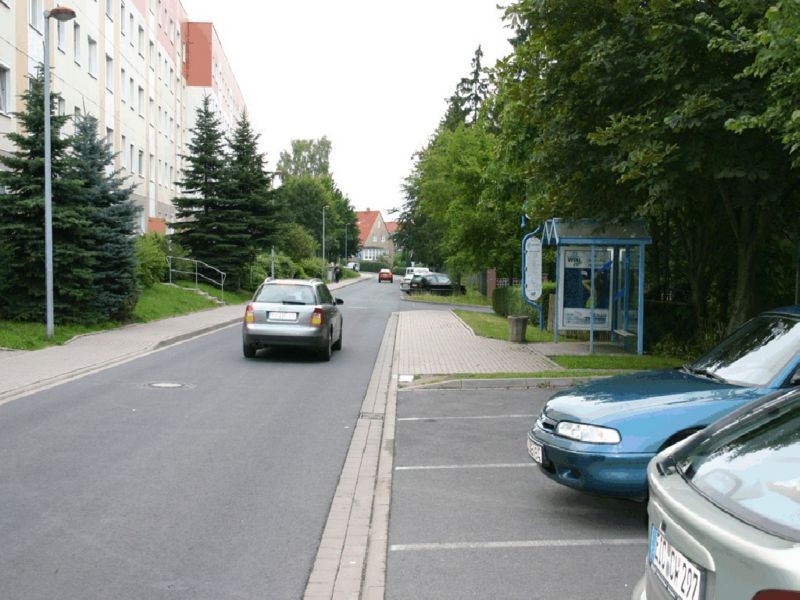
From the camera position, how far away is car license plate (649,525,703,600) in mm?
2428

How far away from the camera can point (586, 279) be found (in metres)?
19.0

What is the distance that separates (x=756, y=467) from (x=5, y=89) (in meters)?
26.2

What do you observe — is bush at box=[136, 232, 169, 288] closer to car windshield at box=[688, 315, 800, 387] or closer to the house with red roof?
car windshield at box=[688, 315, 800, 387]

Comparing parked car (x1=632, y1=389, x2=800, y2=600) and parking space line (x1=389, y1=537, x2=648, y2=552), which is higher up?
parked car (x1=632, y1=389, x2=800, y2=600)

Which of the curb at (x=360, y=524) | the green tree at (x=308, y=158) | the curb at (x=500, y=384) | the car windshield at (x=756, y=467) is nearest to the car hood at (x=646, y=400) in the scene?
the curb at (x=360, y=524)

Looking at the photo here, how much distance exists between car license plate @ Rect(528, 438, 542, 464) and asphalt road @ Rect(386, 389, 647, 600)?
1.31ft

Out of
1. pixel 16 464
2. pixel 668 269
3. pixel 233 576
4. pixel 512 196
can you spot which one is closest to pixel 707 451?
pixel 233 576

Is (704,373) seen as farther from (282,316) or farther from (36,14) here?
(36,14)

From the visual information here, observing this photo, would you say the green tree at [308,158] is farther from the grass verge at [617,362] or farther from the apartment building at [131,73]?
the grass verge at [617,362]

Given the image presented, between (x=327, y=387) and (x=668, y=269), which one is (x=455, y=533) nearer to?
(x=327, y=387)

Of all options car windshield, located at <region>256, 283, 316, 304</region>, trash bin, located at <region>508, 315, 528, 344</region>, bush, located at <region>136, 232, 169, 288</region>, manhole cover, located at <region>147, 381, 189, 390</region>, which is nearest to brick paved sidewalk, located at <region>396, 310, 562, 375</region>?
trash bin, located at <region>508, 315, 528, 344</region>

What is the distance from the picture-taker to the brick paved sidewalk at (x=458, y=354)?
14531 mm

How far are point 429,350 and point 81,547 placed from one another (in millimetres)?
13397

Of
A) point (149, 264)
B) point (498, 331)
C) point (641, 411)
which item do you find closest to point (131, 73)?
point (149, 264)
